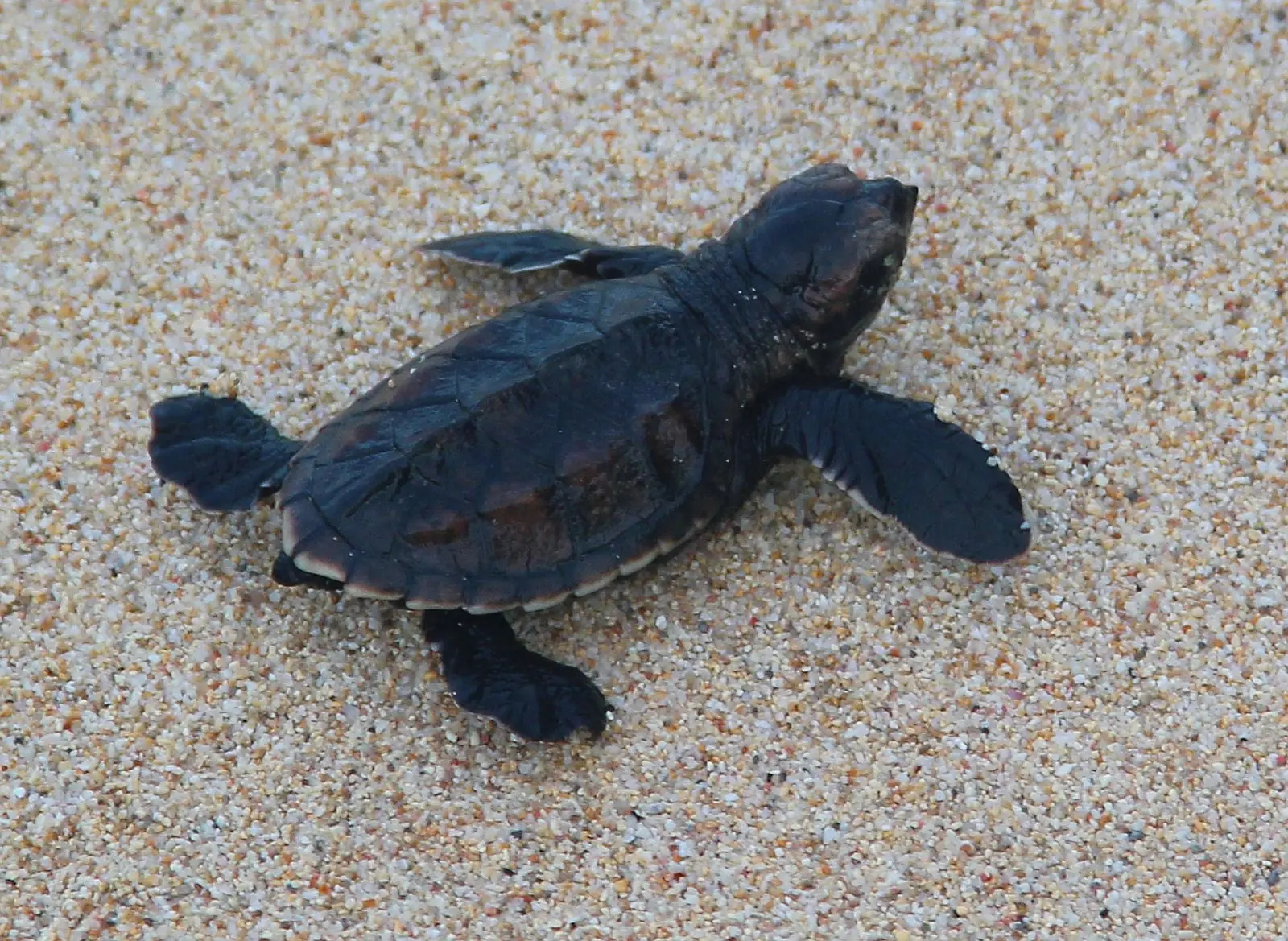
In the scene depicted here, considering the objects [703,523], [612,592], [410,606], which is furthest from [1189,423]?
[410,606]

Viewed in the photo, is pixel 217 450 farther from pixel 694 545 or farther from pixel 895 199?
pixel 895 199

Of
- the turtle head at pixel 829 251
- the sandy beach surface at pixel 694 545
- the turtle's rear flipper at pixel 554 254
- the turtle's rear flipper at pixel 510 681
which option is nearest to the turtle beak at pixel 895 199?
the turtle head at pixel 829 251

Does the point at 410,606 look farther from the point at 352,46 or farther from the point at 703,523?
the point at 352,46

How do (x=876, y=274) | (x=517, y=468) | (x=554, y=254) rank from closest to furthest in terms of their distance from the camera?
(x=517, y=468) < (x=876, y=274) < (x=554, y=254)

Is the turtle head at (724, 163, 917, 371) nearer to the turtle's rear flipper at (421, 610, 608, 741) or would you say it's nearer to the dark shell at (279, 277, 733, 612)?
the dark shell at (279, 277, 733, 612)

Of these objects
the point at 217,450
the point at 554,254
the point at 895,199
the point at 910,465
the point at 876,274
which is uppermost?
the point at 895,199

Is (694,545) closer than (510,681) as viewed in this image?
No

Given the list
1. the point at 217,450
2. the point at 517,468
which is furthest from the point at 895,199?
the point at 217,450

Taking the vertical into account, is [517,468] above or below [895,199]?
below
